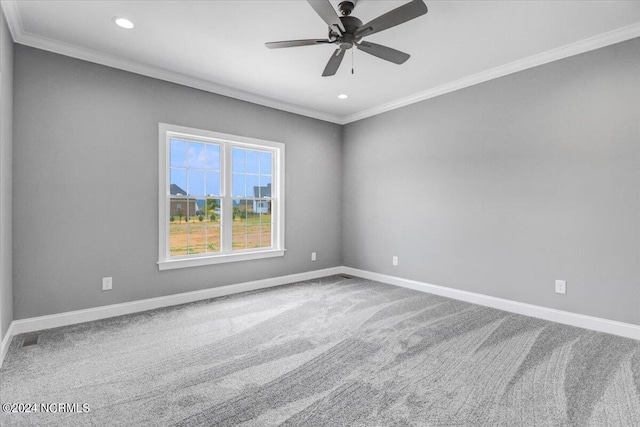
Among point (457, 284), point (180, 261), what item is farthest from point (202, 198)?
point (457, 284)

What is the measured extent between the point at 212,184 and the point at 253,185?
63 centimetres

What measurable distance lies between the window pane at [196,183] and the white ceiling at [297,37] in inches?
43.1

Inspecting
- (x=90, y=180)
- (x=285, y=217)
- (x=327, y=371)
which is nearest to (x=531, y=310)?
(x=327, y=371)

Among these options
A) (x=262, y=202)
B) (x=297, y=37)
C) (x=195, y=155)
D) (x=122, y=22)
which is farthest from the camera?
(x=262, y=202)

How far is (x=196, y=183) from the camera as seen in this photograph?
411 centimetres

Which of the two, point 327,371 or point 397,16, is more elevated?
point 397,16

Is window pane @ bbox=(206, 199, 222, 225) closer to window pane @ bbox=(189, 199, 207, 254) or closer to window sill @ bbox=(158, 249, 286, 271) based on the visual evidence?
window pane @ bbox=(189, 199, 207, 254)

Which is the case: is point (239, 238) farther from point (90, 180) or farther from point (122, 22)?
point (122, 22)

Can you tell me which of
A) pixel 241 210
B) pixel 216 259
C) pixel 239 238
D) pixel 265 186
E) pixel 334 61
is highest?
pixel 334 61

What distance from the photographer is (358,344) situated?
9.00 ft

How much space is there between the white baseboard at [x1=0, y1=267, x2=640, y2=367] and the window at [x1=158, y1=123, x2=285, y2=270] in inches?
15.9

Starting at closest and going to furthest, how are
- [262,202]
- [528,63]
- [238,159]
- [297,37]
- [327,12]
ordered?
[327,12], [297,37], [528,63], [238,159], [262,202]

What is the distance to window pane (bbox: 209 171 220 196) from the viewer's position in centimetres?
421

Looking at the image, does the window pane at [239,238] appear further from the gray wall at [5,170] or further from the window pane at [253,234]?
the gray wall at [5,170]
